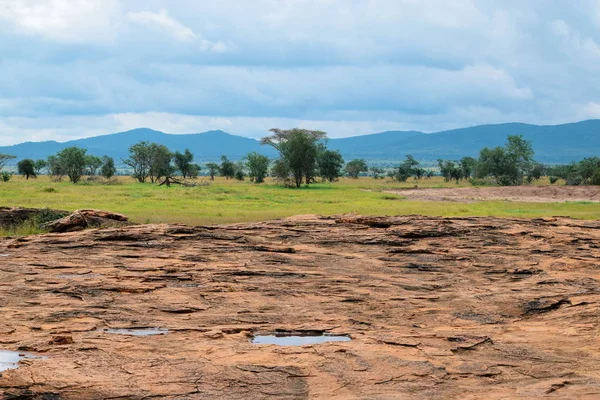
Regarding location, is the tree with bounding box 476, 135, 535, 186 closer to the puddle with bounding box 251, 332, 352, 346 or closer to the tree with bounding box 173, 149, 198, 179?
the tree with bounding box 173, 149, 198, 179

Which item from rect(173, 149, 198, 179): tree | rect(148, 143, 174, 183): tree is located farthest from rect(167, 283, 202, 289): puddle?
rect(173, 149, 198, 179): tree

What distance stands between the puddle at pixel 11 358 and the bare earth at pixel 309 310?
8.5 inches

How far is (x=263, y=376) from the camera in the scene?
33.8 feet

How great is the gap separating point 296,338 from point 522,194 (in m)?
61.7

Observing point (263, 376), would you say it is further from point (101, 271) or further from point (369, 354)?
point (101, 271)

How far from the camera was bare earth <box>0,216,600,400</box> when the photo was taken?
33.3 ft

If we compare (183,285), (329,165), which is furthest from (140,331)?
(329,165)

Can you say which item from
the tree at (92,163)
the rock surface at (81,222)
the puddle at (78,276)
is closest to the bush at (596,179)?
the rock surface at (81,222)

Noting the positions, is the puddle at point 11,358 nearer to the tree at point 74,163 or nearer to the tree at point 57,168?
the tree at point 74,163

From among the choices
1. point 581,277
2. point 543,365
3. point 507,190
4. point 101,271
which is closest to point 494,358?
point 543,365

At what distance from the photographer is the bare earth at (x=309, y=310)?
10.1 metres

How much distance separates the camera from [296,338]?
1303cm

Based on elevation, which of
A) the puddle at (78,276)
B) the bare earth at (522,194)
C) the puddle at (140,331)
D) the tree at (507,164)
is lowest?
the puddle at (140,331)

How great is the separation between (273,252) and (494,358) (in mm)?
10702
